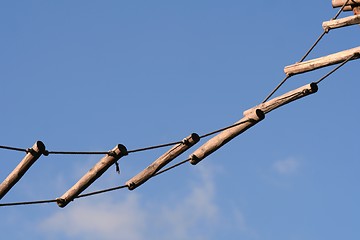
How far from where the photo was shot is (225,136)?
12.1 m

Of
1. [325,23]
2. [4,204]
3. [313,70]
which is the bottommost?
[4,204]

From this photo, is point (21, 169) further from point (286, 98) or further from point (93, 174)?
point (286, 98)

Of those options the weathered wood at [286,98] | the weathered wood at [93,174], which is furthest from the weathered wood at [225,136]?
the weathered wood at [93,174]

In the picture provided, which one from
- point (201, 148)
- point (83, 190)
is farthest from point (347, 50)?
point (83, 190)

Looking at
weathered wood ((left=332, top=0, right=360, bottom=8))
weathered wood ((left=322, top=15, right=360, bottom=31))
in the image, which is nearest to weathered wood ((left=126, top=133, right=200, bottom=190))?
weathered wood ((left=322, top=15, right=360, bottom=31))

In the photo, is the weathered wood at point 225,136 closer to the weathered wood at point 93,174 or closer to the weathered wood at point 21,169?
the weathered wood at point 93,174

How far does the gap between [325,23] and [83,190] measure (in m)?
4.90

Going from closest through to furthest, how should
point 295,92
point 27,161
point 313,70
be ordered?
point 27,161 → point 295,92 → point 313,70

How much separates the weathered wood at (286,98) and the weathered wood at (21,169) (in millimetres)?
3133

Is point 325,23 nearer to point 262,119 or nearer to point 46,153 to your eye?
point 262,119

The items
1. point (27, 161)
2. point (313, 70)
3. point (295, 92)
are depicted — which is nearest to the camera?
point (27, 161)

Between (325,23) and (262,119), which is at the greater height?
(325,23)

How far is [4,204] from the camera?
11062mm

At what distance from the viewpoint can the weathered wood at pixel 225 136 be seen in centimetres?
1204
